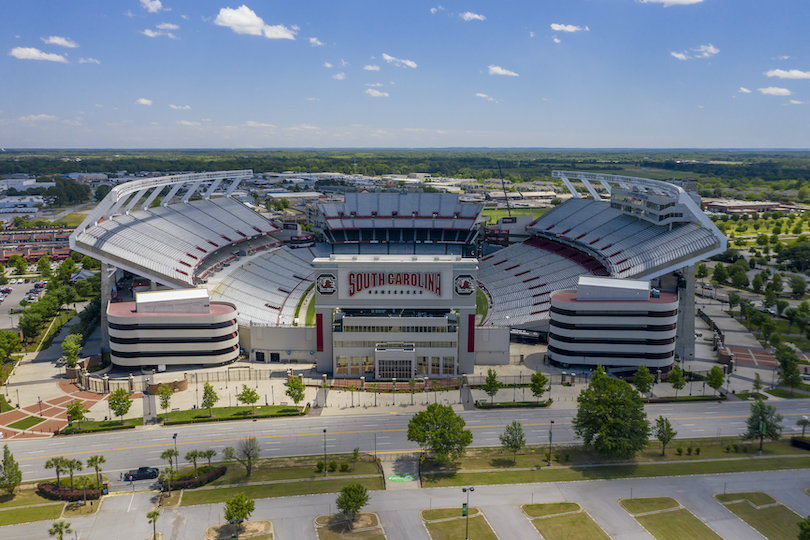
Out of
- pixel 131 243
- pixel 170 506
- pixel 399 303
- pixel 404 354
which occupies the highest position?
pixel 131 243

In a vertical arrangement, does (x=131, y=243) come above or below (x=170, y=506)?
above

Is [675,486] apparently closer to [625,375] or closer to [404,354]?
[625,375]

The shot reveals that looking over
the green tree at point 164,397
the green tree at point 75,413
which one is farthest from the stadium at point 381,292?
the green tree at point 75,413

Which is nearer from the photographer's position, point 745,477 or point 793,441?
point 745,477

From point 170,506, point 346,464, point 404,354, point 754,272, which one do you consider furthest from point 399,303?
point 754,272

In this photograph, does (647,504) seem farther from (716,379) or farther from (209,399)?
(209,399)

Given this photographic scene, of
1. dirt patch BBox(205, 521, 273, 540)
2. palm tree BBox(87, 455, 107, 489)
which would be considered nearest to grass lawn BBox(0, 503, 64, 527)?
palm tree BBox(87, 455, 107, 489)
